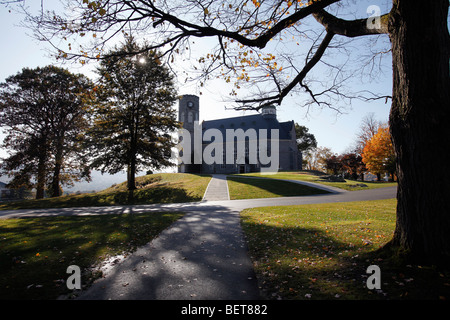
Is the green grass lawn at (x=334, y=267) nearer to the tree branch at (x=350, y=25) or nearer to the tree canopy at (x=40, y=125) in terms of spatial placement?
the tree branch at (x=350, y=25)

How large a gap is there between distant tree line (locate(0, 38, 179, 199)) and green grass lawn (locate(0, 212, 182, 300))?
14133 millimetres

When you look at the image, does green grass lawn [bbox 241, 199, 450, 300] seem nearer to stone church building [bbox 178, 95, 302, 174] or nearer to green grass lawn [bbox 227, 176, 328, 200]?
green grass lawn [bbox 227, 176, 328, 200]

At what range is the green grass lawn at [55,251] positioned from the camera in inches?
147

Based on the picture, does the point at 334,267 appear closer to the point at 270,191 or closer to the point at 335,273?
the point at 335,273

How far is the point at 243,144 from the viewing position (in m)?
50.1

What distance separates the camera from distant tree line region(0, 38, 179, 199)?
843 inches

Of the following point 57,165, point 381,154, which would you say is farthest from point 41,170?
point 381,154

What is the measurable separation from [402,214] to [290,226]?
4205 millimetres

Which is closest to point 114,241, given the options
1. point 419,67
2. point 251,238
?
point 251,238

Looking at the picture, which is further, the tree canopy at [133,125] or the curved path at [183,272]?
the tree canopy at [133,125]

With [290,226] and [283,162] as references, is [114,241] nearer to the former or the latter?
[290,226]

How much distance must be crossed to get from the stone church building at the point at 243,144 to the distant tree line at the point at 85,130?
25141 mm

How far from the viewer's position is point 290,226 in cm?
780

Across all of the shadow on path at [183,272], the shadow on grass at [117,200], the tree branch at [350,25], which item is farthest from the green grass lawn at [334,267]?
the shadow on grass at [117,200]
